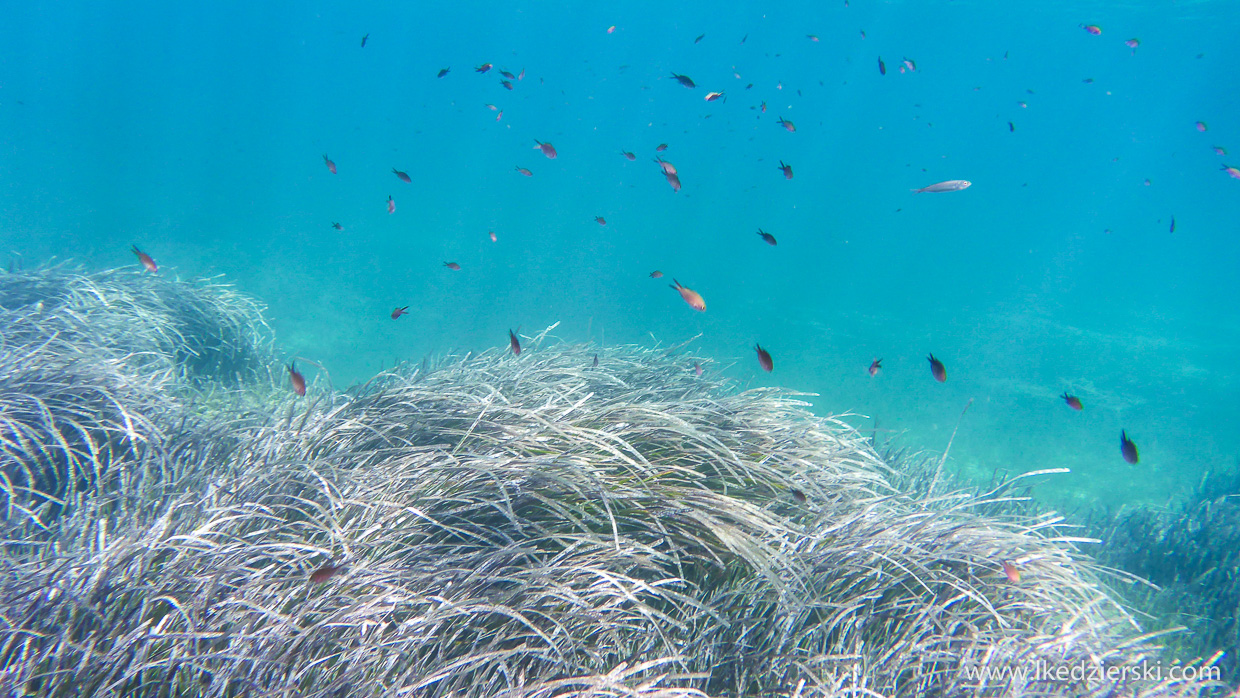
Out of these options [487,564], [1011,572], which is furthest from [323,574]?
[1011,572]

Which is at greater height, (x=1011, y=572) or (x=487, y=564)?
(x=487, y=564)

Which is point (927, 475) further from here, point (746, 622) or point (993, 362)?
point (993, 362)

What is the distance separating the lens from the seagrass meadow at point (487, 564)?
1.59m

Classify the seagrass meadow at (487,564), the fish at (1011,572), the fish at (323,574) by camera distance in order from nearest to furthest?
the seagrass meadow at (487,564)
the fish at (323,574)
the fish at (1011,572)

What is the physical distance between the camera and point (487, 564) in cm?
189

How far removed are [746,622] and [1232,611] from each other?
4521 millimetres

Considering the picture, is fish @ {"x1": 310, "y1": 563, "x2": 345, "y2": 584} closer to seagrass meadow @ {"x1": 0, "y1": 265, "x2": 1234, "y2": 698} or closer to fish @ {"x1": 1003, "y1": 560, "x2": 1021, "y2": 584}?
seagrass meadow @ {"x1": 0, "y1": 265, "x2": 1234, "y2": 698}

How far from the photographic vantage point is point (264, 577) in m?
1.84

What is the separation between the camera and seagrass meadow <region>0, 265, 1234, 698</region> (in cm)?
159

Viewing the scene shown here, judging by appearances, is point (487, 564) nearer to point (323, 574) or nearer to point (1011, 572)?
point (323, 574)

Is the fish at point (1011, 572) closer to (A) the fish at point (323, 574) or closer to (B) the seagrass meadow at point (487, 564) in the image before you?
(B) the seagrass meadow at point (487, 564)

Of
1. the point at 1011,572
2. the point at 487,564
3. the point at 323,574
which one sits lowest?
the point at 1011,572

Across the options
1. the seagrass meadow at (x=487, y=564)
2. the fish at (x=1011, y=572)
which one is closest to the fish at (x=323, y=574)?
the seagrass meadow at (x=487, y=564)

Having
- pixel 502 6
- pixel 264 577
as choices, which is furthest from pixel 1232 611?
pixel 502 6
